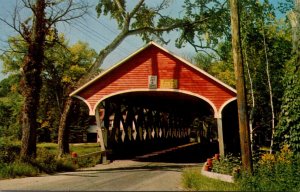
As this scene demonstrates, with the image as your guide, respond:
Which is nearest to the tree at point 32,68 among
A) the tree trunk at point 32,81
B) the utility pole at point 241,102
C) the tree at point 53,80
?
the tree trunk at point 32,81

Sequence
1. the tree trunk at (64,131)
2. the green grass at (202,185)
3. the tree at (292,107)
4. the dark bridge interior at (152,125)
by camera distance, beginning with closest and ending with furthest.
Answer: the green grass at (202,185), the tree at (292,107), the tree trunk at (64,131), the dark bridge interior at (152,125)

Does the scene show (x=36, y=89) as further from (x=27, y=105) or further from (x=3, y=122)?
(x=3, y=122)

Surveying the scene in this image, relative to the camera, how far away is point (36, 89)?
18.8m

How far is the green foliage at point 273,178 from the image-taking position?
1221cm

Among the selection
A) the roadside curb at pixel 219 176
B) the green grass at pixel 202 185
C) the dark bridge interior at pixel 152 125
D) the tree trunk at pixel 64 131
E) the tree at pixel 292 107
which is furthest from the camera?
the dark bridge interior at pixel 152 125

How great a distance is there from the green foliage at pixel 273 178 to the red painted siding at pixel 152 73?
7.38 m

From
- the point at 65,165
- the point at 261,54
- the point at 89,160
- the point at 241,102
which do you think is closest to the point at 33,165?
the point at 65,165

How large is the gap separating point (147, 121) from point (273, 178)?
22.6 metres

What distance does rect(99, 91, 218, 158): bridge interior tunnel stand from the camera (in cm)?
2606

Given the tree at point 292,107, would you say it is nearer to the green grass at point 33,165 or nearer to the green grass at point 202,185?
the green grass at point 202,185

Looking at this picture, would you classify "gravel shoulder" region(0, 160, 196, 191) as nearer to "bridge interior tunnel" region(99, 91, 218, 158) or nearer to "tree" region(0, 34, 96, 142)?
"bridge interior tunnel" region(99, 91, 218, 158)

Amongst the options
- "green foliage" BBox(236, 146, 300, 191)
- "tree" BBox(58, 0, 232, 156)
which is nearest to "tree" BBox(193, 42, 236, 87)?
"tree" BBox(58, 0, 232, 156)

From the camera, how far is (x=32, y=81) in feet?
61.3

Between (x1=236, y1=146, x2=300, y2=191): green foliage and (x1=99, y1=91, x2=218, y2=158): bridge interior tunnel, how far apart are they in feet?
36.1
